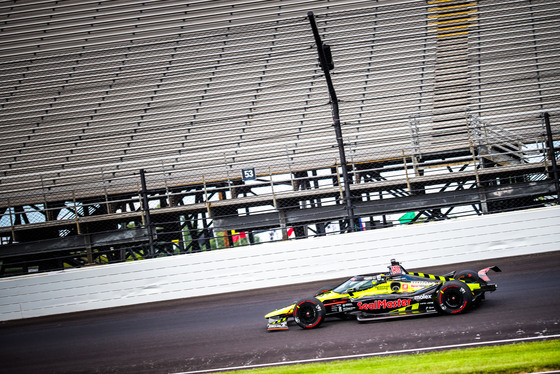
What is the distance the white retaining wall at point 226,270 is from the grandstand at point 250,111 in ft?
6.98

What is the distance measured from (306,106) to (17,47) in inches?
388

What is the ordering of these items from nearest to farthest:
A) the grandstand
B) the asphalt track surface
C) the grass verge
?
the grass verge
the asphalt track surface
the grandstand

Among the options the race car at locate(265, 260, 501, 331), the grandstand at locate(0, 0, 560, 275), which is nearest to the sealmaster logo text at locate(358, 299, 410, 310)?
the race car at locate(265, 260, 501, 331)

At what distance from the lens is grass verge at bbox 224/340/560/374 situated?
4961 millimetres

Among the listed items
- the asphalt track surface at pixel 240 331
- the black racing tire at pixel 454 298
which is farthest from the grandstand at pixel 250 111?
the black racing tire at pixel 454 298

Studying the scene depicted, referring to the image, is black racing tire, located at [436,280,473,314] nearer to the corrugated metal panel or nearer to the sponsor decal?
the sponsor decal

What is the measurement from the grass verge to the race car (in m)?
1.45

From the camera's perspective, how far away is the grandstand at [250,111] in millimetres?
13219

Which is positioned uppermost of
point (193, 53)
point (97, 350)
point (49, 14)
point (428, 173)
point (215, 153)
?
point (49, 14)

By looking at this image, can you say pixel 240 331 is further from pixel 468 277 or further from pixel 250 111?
pixel 250 111

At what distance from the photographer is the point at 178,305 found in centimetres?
1007

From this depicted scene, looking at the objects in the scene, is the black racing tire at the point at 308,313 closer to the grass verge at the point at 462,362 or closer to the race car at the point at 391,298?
the race car at the point at 391,298

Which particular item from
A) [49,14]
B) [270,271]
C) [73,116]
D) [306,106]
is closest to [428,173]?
[306,106]

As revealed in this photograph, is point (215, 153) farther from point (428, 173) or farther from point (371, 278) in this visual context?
point (371, 278)
